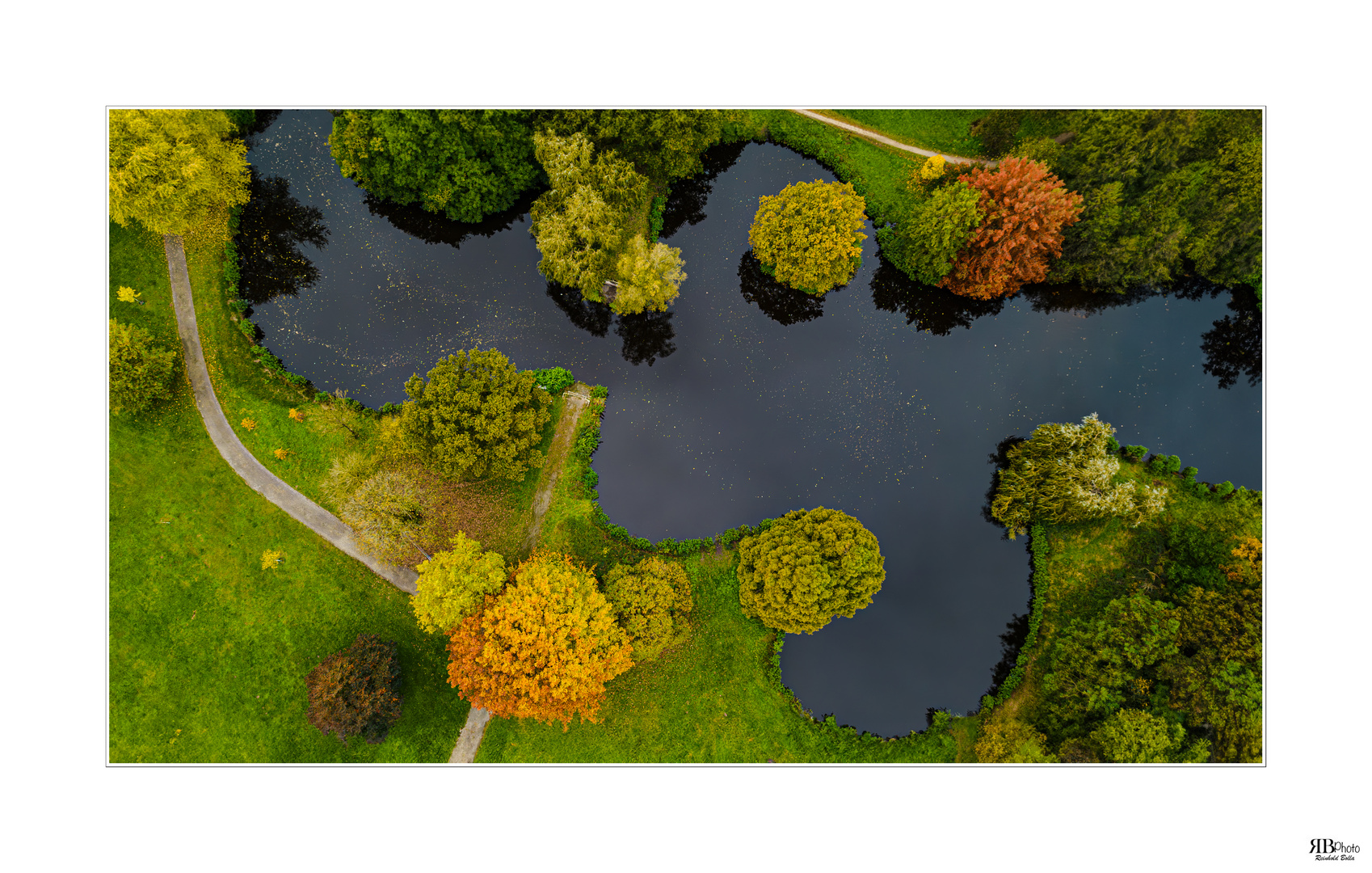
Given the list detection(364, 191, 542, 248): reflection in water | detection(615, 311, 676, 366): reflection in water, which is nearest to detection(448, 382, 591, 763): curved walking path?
detection(615, 311, 676, 366): reflection in water

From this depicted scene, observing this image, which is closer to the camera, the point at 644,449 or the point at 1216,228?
the point at 1216,228

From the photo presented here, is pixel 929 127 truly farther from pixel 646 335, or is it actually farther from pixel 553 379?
pixel 553 379

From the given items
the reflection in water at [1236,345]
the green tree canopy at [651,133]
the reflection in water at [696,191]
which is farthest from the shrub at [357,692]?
the reflection in water at [1236,345]

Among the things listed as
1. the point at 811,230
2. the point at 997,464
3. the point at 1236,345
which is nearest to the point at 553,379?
the point at 811,230

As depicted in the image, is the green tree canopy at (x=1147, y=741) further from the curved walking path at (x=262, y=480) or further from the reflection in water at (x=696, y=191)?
the curved walking path at (x=262, y=480)

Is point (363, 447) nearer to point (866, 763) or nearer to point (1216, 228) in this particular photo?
point (866, 763)

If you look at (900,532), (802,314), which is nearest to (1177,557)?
(900,532)
